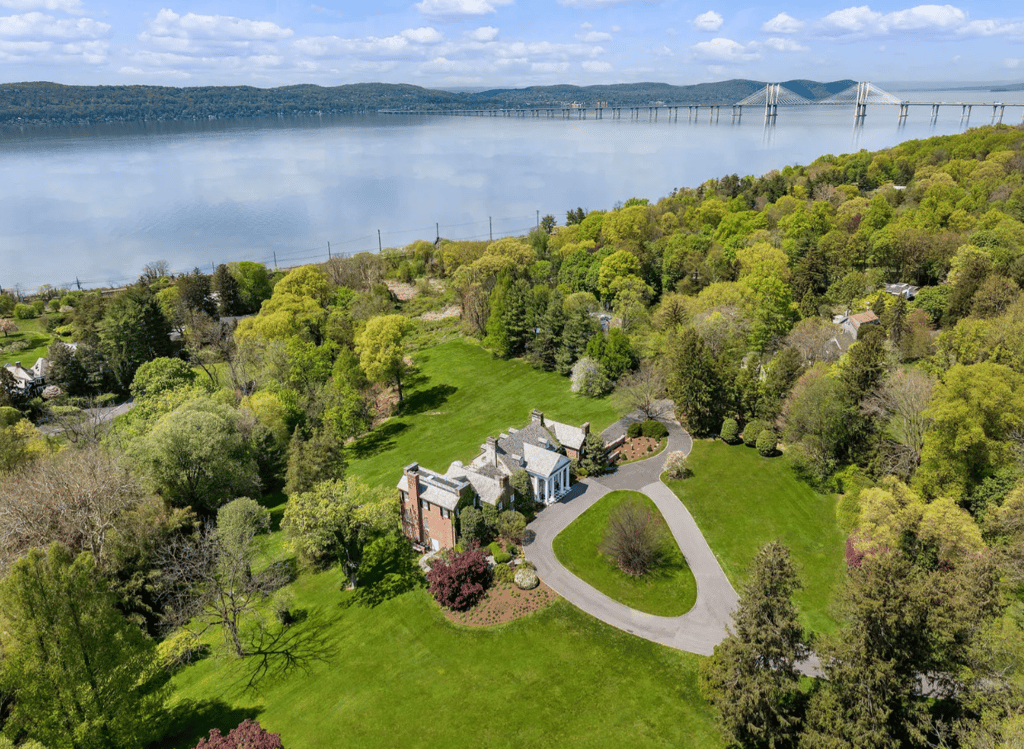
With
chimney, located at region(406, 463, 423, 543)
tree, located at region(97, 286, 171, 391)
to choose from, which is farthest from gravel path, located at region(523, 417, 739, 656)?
tree, located at region(97, 286, 171, 391)

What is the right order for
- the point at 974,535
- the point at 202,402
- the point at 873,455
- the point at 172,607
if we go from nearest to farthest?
the point at 974,535
the point at 172,607
the point at 873,455
the point at 202,402

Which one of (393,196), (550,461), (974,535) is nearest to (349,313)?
(550,461)

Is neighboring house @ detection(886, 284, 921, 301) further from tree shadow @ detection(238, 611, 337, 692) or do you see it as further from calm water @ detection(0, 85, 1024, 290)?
calm water @ detection(0, 85, 1024, 290)

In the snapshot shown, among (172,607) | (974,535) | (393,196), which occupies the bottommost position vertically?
(172,607)

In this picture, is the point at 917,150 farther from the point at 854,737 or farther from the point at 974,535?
the point at 854,737

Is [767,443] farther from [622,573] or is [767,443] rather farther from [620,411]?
[622,573]

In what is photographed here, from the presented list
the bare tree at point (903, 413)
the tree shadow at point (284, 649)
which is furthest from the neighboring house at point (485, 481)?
the bare tree at point (903, 413)

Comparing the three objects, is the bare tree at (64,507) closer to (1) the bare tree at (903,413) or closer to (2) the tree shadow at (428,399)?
(2) the tree shadow at (428,399)
